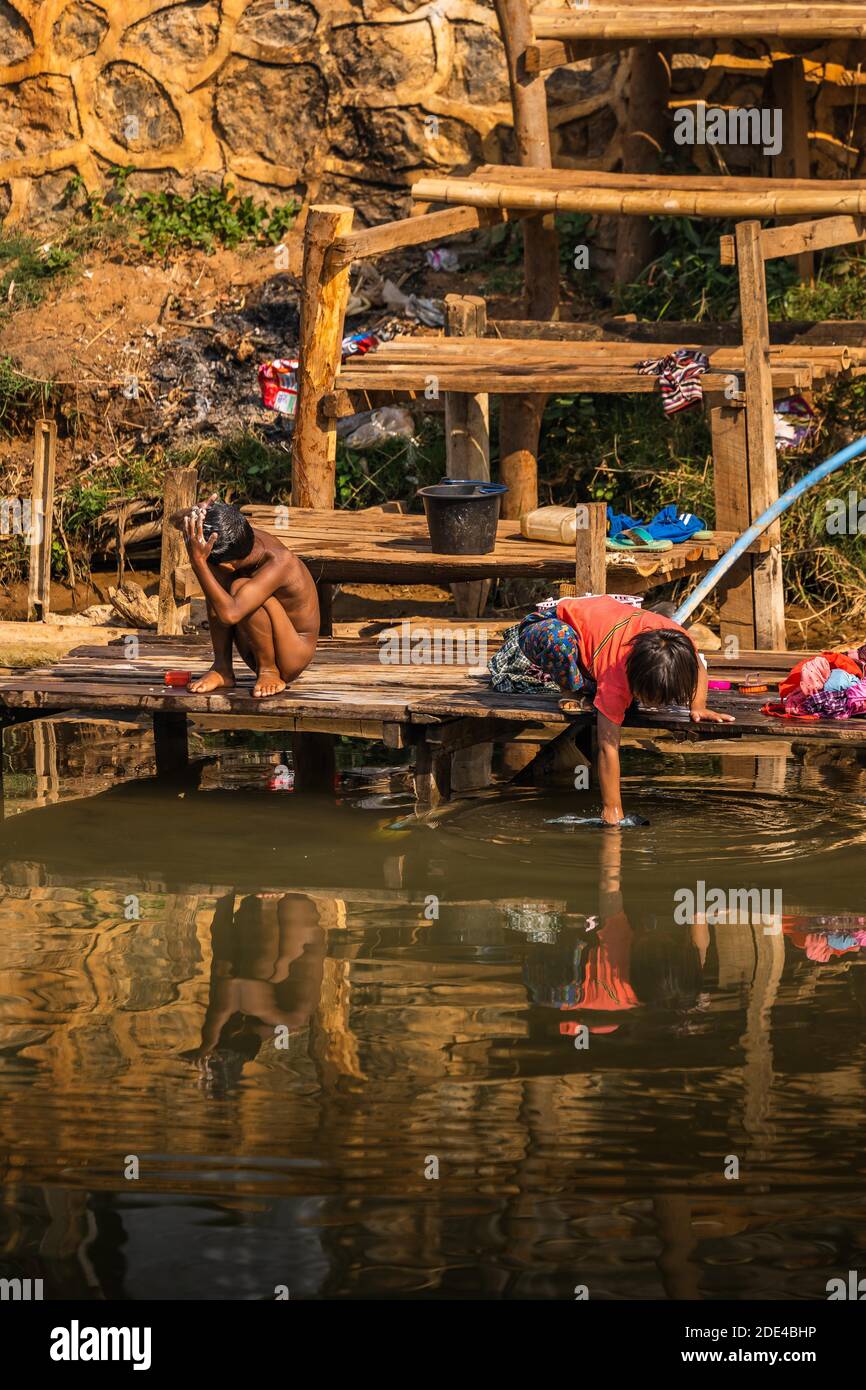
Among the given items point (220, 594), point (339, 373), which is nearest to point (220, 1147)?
point (220, 594)

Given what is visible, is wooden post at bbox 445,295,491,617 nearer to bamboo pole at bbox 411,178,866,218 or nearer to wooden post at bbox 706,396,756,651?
bamboo pole at bbox 411,178,866,218

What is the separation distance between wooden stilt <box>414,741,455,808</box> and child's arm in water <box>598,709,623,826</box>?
820 millimetres

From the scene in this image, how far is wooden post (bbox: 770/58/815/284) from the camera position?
11.4 m

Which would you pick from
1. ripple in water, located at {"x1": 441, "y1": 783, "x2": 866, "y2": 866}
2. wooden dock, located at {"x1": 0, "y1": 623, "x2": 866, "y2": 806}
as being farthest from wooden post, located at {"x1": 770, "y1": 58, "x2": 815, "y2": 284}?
ripple in water, located at {"x1": 441, "y1": 783, "x2": 866, "y2": 866}

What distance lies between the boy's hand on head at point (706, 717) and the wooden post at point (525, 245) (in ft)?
12.3

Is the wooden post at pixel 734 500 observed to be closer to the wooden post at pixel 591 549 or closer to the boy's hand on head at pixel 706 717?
the wooden post at pixel 591 549

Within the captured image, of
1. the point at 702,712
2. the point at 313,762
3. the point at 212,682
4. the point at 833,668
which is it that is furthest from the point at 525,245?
the point at 702,712

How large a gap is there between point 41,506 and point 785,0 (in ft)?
17.3

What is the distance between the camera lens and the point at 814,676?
7.12m

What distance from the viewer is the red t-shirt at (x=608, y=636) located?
6.91 meters

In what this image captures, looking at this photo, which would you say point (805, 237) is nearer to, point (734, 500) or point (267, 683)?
point (734, 500)

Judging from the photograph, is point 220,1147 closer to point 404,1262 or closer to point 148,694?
point 404,1262

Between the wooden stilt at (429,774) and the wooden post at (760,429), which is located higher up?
the wooden post at (760,429)

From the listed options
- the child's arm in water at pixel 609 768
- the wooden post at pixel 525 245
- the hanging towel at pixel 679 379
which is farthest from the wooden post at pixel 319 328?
the child's arm in water at pixel 609 768
